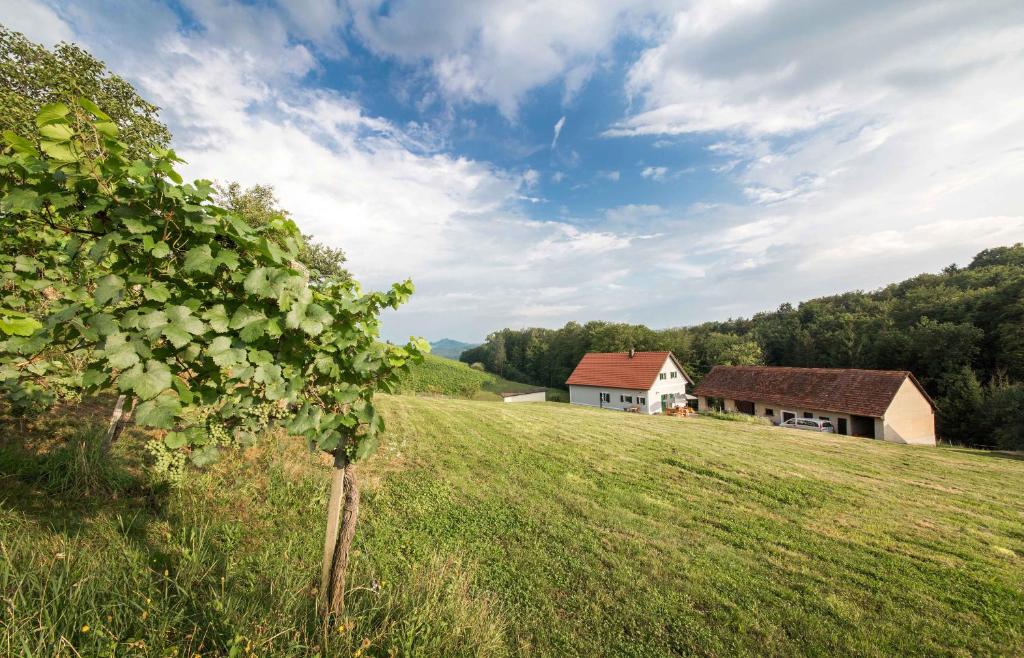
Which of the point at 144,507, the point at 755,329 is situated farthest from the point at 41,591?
the point at 755,329

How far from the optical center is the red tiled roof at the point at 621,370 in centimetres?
3353

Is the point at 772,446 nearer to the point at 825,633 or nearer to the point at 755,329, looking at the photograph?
the point at 825,633

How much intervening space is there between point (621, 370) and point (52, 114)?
36.8 metres

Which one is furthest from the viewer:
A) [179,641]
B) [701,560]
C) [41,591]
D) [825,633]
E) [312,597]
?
[701,560]

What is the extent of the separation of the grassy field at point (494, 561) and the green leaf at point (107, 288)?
1800mm

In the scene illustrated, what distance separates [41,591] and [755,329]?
3148 inches

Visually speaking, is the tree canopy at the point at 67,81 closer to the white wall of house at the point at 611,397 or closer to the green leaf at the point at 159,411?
the green leaf at the point at 159,411

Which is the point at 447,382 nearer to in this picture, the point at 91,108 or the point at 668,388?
the point at 668,388

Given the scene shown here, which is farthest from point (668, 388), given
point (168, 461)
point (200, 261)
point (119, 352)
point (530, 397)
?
point (119, 352)

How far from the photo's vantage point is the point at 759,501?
23.9 ft

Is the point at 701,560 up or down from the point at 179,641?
down

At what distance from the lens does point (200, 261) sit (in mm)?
1941

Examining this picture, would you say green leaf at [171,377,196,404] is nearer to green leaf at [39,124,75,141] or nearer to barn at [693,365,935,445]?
green leaf at [39,124,75,141]

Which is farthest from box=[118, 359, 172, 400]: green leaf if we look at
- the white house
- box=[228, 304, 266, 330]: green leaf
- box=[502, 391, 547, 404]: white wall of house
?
box=[502, 391, 547, 404]: white wall of house
